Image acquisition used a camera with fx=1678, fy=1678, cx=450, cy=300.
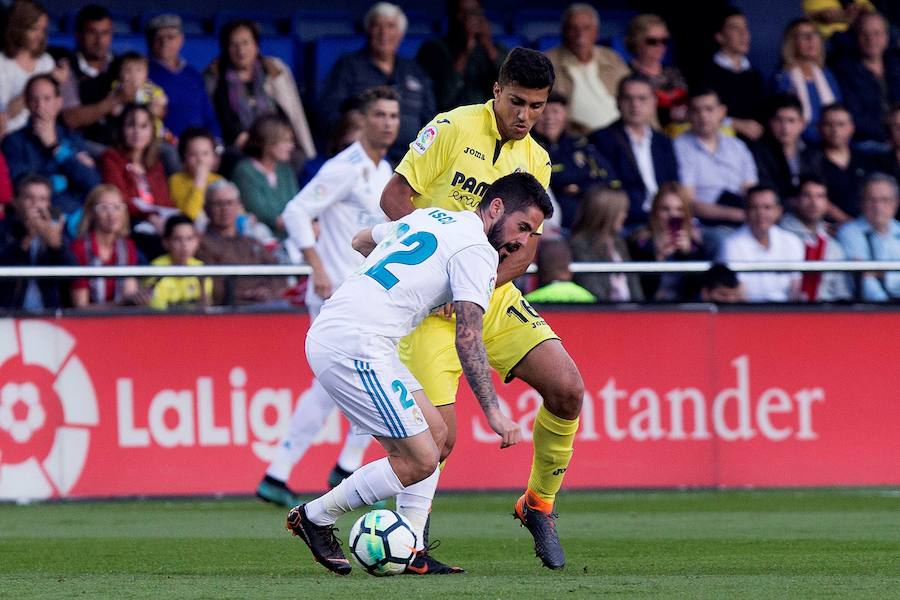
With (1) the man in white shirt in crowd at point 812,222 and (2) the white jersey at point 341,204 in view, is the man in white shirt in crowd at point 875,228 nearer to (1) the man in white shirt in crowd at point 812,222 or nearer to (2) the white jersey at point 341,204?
(1) the man in white shirt in crowd at point 812,222

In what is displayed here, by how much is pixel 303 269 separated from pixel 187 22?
6257 millimetres

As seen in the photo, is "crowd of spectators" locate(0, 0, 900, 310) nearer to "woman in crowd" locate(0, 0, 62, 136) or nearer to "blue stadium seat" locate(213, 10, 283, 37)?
"woman in crowd" locate(0, 0, 62, 136)

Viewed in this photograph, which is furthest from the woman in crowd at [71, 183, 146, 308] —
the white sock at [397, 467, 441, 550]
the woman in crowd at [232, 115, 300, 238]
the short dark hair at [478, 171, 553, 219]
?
the short dark hair at [478, 171, 553, 219]

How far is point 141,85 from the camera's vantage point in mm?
14016

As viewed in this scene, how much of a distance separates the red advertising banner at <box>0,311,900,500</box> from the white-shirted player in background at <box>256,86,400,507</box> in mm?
732

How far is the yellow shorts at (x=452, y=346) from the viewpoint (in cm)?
762

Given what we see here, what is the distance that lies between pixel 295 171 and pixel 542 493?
7.15 metres

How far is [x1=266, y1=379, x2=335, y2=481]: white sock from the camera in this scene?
→ 10.5 m

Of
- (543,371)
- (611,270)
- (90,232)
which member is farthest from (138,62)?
(543,371)

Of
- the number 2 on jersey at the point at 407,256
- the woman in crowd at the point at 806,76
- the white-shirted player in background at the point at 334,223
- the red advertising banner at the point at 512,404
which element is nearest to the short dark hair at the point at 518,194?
the number 2 on jersey at the point at 407,256

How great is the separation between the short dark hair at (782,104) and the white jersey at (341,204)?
18.0 feet

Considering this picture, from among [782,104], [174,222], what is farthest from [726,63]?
[174,222]

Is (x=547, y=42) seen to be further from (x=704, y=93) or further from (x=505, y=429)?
(x=505, y=429)

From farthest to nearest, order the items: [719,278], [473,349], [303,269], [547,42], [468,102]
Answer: [547,42]
[468,102]
[719,278]
[303,269]
[473,349]
